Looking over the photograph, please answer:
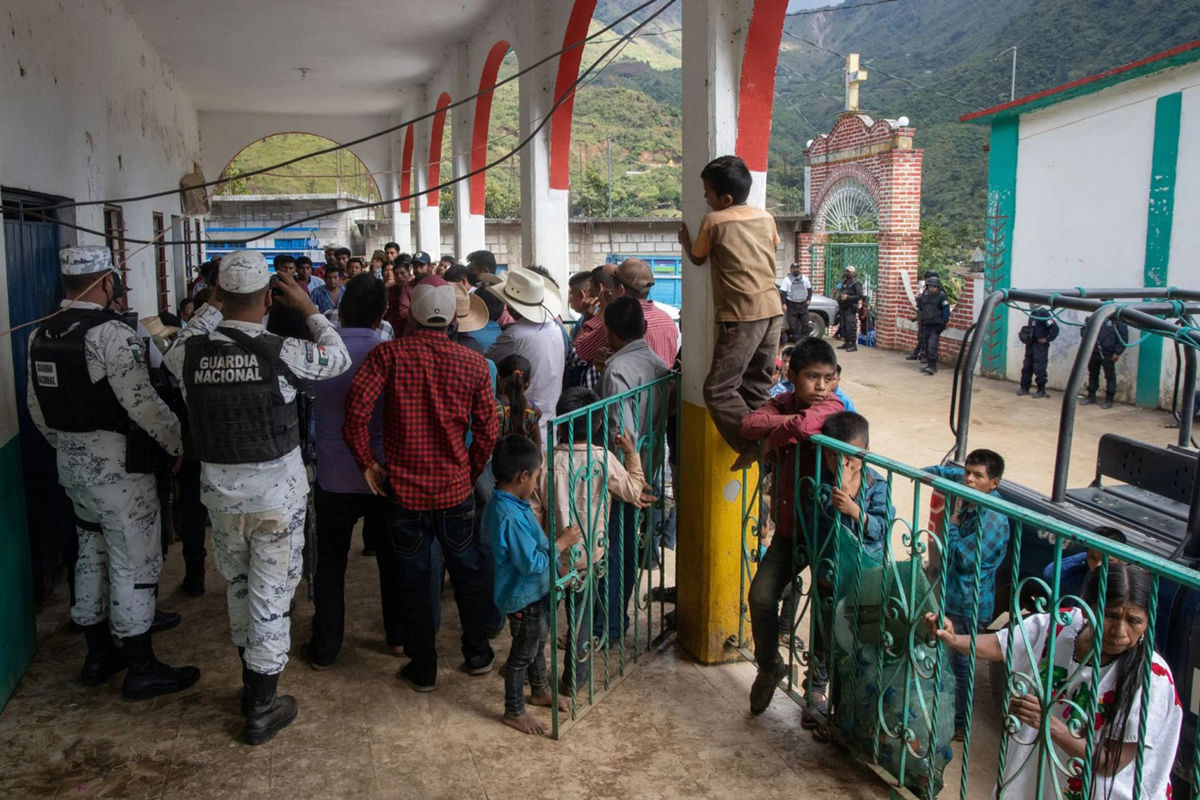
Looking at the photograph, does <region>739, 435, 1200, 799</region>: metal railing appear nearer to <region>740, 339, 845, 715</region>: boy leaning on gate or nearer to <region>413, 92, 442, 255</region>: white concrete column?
<region>740, 339, 845, 715</region>: boy leaning on gate

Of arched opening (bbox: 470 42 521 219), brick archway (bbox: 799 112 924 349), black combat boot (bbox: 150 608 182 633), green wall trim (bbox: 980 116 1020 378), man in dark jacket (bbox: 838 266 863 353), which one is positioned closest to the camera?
black combat boot (bbox: 150 608 182 633)

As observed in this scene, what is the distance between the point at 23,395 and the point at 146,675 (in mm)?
1527

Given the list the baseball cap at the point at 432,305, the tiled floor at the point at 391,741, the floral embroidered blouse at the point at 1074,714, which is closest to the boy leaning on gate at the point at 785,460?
the tiled floor at the point at 391,741

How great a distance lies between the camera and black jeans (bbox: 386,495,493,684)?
11.4 ft

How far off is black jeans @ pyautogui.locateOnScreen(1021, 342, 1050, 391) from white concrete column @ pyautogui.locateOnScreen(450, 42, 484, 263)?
6.75 m

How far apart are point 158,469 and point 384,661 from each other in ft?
3.90

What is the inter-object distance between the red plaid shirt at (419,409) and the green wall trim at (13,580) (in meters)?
1.38

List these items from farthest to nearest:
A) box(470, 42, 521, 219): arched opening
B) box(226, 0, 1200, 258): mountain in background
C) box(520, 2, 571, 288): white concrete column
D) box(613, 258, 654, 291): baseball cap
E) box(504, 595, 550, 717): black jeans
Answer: box(226, 0, 1200, 258): mountain in background
box(470, 42, 521, 219): arched opening
box(520, 2, 571, 288): white concrete column
box(613, 258, 654, 291): baseball cap
box(504, 595, 550, 717): black jeans

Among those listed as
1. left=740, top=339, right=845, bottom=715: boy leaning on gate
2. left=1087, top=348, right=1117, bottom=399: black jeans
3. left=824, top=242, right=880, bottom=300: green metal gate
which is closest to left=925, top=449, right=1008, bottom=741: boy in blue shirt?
left=740, top=339, right=845, bottom=715: boy leaning on gate

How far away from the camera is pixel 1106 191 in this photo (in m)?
10.9

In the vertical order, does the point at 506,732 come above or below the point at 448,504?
below

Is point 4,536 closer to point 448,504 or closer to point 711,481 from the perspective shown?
point 448,504

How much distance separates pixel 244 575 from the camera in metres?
3.32

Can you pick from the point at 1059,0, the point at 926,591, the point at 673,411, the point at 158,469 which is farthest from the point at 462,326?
the point at 1059,0
